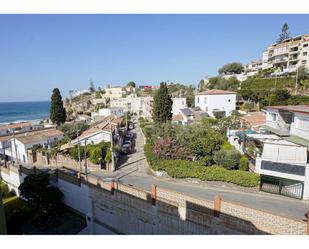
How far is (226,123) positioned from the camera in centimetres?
2562

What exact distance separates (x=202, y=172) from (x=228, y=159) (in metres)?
2.17

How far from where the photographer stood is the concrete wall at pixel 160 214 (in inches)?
233

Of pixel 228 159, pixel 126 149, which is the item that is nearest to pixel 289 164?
pixel 228 159

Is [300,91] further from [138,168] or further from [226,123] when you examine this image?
[138,168]

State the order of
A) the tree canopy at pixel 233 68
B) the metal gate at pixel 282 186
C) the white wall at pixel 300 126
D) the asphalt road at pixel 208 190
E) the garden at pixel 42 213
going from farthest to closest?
the tree canopy at pixel 233 68, the white wall at pixel 300 126, the metal gate at pixel 282 186, the asphalt road at pixel 208 190, the garden at pixel 42 213

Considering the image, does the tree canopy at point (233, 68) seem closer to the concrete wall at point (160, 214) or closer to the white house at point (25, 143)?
the white house at point (25, 143)

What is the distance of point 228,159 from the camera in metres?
15.0

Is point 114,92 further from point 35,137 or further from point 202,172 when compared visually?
point 202,172

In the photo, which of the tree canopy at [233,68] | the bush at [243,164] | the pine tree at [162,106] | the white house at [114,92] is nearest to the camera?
the bush at [243,164]

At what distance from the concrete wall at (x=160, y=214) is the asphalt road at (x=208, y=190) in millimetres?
2732

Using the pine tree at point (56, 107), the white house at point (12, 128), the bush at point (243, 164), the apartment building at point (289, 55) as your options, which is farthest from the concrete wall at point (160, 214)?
the apartment building at point (289, 55)

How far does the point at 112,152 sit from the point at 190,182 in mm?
7510

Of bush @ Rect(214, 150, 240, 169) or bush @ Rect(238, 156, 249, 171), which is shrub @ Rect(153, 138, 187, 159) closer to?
bush @ Rect(214, 150, 240, 169)
